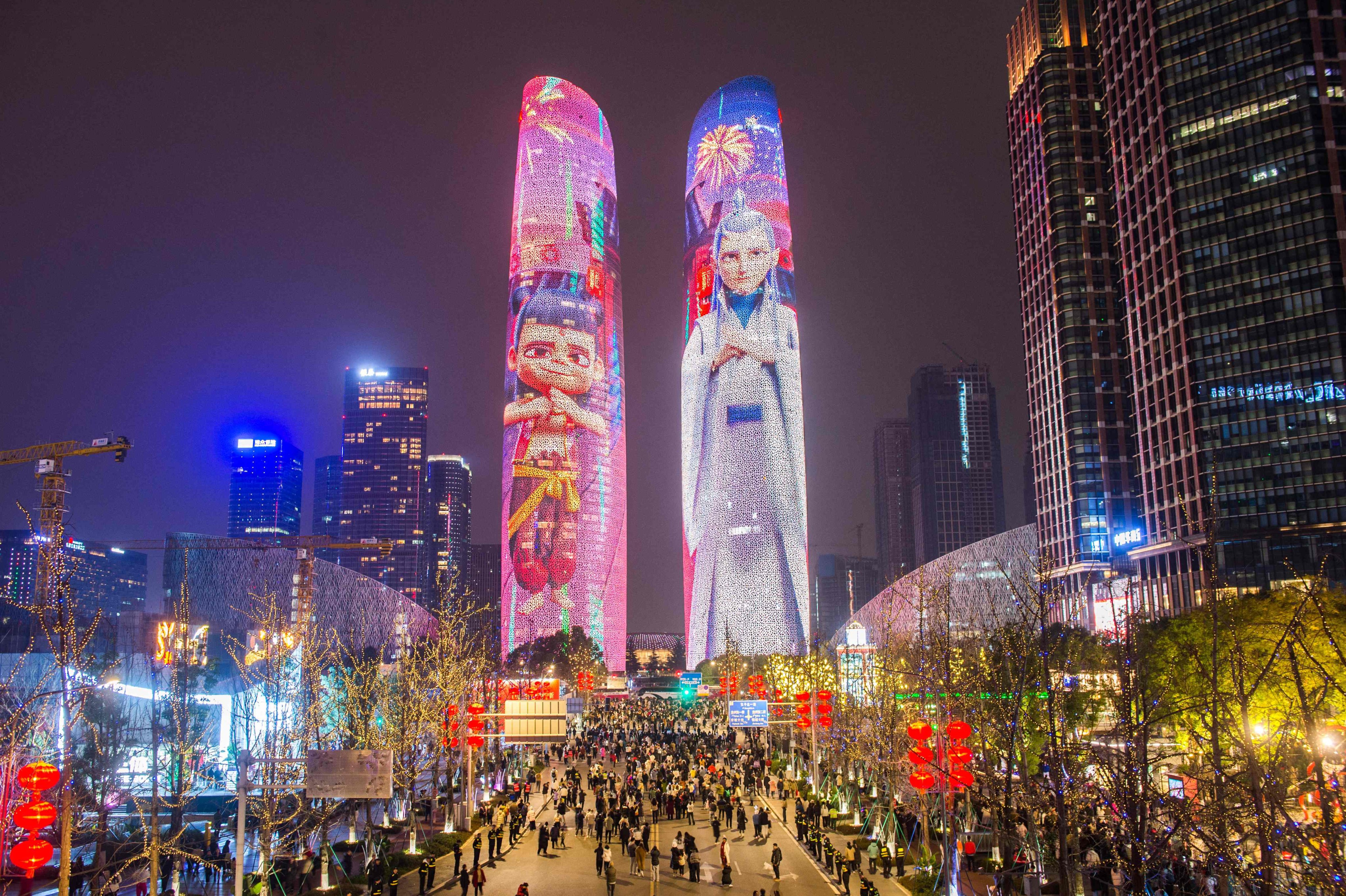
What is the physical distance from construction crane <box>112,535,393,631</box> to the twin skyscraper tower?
4004 centimetres

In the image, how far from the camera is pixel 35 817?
2042cm

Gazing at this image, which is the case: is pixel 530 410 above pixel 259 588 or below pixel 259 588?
above

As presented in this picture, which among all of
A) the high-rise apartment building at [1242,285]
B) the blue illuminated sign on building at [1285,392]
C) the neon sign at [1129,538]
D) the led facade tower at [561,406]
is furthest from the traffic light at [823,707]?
the led facade tower at [561,406]

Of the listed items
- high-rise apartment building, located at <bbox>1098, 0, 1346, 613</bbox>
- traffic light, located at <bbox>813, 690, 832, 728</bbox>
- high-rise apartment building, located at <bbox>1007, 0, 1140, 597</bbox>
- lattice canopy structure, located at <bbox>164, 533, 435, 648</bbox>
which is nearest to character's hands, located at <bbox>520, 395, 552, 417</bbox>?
lattice canopy structure, located at <bbox>164, 533, 435, 648</bbox>

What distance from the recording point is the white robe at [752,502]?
165375 mm

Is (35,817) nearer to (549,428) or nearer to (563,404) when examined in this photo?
(549,428)

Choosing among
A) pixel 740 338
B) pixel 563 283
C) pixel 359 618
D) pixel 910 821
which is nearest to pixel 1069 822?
pixel 910 821

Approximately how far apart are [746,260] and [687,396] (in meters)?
26.1

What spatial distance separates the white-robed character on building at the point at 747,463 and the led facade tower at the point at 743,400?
0.19 m

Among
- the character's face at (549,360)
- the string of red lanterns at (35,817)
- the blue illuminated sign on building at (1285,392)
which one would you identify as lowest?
the string of red lanterns at (35,817)

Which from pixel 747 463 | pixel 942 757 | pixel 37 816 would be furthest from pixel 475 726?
pixel 747 463

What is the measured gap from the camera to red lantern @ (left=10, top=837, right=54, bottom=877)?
19.8m

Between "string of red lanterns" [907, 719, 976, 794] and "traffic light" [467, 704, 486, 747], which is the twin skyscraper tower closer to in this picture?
"traffic light" [467, 704, 486, 747]

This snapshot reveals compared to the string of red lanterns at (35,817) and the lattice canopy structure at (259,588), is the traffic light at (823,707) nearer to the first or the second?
the string of red lanterns at (35,817)
